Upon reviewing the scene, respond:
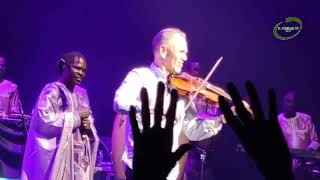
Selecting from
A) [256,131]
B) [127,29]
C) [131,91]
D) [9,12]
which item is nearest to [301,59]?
[127,29]

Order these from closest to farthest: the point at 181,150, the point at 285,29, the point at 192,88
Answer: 1. the point at 181,150
2. the point at 192,88
3. the point at 285,29

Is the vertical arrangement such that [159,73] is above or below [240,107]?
above

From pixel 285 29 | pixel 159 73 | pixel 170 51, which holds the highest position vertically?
pixel 285 29

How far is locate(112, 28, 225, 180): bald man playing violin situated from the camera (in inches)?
134

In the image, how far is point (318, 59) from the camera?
29.7 feet

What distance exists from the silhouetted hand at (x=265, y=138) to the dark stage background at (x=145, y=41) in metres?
7.43

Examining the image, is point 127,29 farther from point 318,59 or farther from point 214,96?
point 214,96

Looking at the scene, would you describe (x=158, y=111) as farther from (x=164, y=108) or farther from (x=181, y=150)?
(x=164, y=108)

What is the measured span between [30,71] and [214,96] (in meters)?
5.26

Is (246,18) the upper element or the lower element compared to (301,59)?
upper

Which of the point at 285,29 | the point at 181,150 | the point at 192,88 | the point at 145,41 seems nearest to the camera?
the point at 181,150

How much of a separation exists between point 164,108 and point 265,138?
2.12 metres

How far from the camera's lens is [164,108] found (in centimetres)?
345

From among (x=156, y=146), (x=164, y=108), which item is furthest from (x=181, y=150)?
(x=164, y=108)
